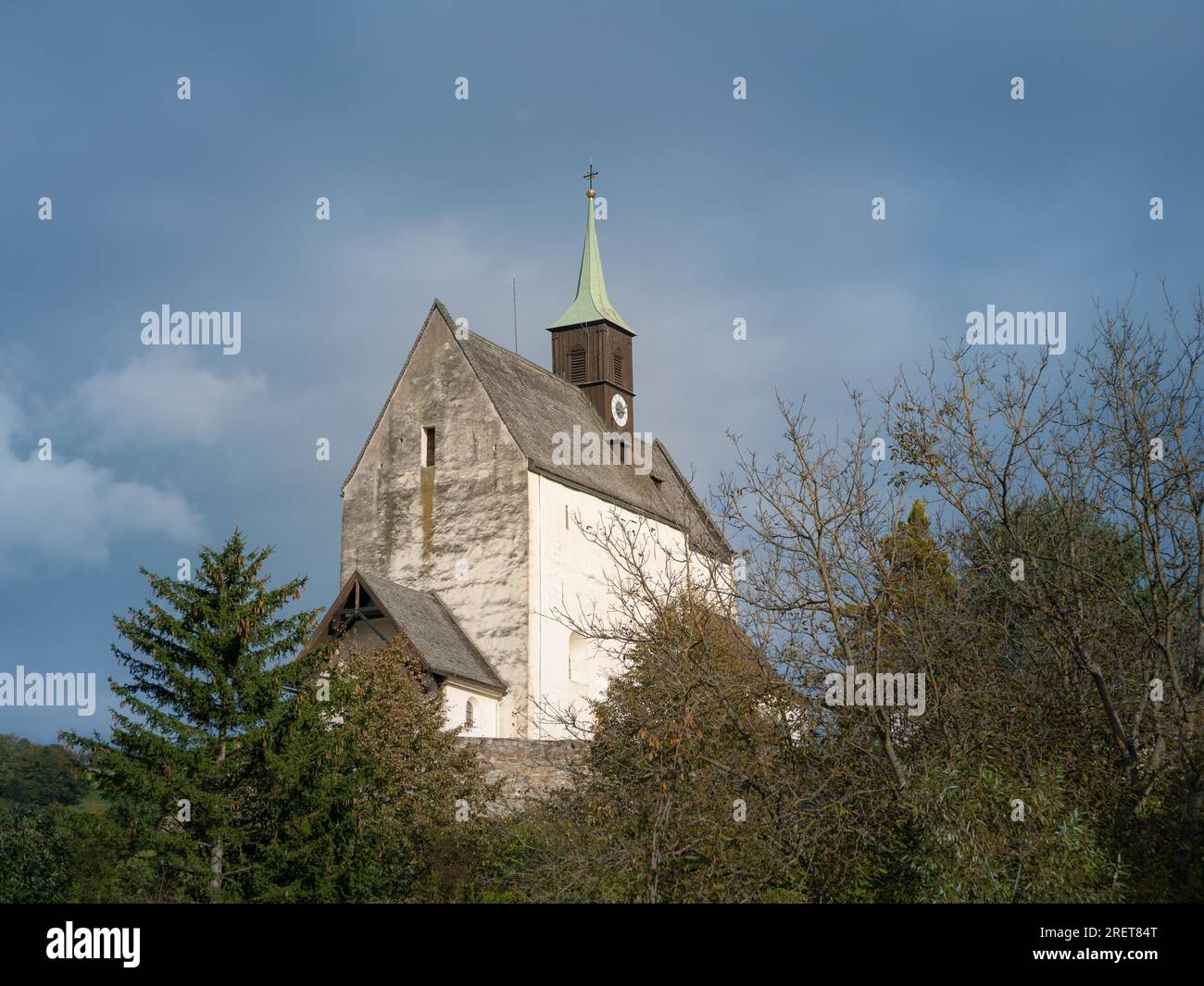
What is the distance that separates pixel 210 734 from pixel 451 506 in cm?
1420

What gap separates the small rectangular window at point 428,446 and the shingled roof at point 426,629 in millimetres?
3712

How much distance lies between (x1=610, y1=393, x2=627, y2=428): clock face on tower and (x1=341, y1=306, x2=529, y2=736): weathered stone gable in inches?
332

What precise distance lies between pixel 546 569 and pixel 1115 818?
2158cm

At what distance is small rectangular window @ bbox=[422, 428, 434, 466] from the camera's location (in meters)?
36.5

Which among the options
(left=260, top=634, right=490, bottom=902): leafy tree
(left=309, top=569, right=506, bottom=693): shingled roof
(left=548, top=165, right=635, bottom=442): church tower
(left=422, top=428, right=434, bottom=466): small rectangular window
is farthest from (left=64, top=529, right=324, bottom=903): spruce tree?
(left=548, top=165, right=635, bottom=442): church tower

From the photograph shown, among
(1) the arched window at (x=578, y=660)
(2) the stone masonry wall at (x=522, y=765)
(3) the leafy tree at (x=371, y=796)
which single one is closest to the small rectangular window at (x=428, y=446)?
(1) the arched window at (x=578, y=660)

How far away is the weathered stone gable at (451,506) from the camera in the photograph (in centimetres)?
3391

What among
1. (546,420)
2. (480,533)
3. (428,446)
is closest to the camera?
(480,533)

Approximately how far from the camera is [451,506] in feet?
117

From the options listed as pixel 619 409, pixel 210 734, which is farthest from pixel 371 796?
pixel 619 409

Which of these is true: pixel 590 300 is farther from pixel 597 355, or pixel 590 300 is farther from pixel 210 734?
pixel 210 734

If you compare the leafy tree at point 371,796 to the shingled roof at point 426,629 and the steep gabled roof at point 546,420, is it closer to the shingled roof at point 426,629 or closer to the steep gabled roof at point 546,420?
the shingled roof at point 426,629

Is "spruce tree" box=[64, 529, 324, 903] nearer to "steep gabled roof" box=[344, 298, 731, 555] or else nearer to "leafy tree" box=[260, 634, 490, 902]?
"leafy tree" box=[260, 634, 490, 902]
